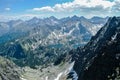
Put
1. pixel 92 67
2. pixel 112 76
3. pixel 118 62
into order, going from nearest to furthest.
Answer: pixel 112 76
pixel 118 62
pixel 92 67

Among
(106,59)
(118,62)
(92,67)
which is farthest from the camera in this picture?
(92,67)

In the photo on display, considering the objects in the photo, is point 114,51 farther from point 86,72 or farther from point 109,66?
point 86,72

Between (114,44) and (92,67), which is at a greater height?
(114,44)

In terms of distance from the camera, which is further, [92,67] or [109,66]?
[92,67]

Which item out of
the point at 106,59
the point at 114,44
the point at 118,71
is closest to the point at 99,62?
the point at 106,59

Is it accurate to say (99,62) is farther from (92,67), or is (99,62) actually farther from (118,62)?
(118,62)

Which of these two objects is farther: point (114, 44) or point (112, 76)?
point (114, 44)

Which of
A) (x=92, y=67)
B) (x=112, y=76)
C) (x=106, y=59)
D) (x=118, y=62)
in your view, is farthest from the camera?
(x=92, y=67)

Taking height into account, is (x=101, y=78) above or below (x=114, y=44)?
below

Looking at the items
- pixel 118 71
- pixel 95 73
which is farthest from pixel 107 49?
pixel 118 71
